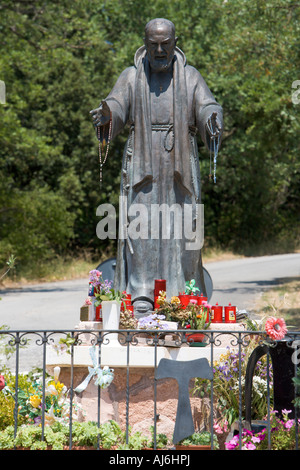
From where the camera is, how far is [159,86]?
7.15 metres

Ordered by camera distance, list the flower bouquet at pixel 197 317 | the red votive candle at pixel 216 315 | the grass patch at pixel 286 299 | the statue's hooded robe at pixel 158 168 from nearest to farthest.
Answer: the flower bouquet at pixel 197 317 < the red votive candle at pixel 216 315 < the statue's hooded robe at pixel 158 168 < the grass patch at pixel 286 299

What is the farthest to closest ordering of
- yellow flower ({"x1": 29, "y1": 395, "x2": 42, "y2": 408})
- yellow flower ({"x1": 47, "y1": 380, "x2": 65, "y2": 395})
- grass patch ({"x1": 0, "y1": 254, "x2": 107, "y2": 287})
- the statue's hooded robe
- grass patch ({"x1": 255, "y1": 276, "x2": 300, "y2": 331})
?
1. grass patch ({"x1": 0, "y1": 254, "x2": 107, "y2": 287})
2. grass patch ({"x1": 255, "y1": 276, "x2": 300, "y2": 331})
3. the statue's hooded robe
4. yellow flower ({"x1": 47, "y1": 380, "x2": 65, "y2": 395})
5. yellow flower ({"x1": 29, "y1": 395, "x2": 42, "y2": 408})

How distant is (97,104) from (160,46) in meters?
16.6

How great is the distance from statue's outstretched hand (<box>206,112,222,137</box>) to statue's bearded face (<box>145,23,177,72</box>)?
0.76 metres

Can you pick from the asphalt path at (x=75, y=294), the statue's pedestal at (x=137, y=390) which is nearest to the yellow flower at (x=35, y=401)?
the statue's pedestal at (x=137, y=390)

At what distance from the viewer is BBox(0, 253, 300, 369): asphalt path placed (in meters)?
12.3

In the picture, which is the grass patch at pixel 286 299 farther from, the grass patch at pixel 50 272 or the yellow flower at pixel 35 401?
the grass patch at pixel 50 272

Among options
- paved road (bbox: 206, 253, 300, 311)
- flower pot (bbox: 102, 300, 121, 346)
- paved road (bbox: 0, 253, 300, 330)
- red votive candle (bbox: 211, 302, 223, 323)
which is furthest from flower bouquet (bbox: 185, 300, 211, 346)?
paved road (bbox: 206, 253, 300, 311)

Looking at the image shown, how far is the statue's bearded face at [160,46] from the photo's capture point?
6.98 meters

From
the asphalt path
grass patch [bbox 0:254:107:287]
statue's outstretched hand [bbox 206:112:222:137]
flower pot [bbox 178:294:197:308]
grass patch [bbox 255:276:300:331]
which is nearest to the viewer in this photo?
flower pot [bbox 178:294:197:308]

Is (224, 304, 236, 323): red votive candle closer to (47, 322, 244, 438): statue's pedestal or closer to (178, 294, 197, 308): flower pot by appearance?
(178, 294, 197, 308): flower pot

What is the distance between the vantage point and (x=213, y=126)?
6.79 m

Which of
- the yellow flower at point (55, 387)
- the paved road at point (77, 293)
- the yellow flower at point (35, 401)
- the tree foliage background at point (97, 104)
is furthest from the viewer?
the tree foliage background at point (97, 104)

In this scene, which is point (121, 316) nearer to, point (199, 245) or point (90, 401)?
point (90, 401)
